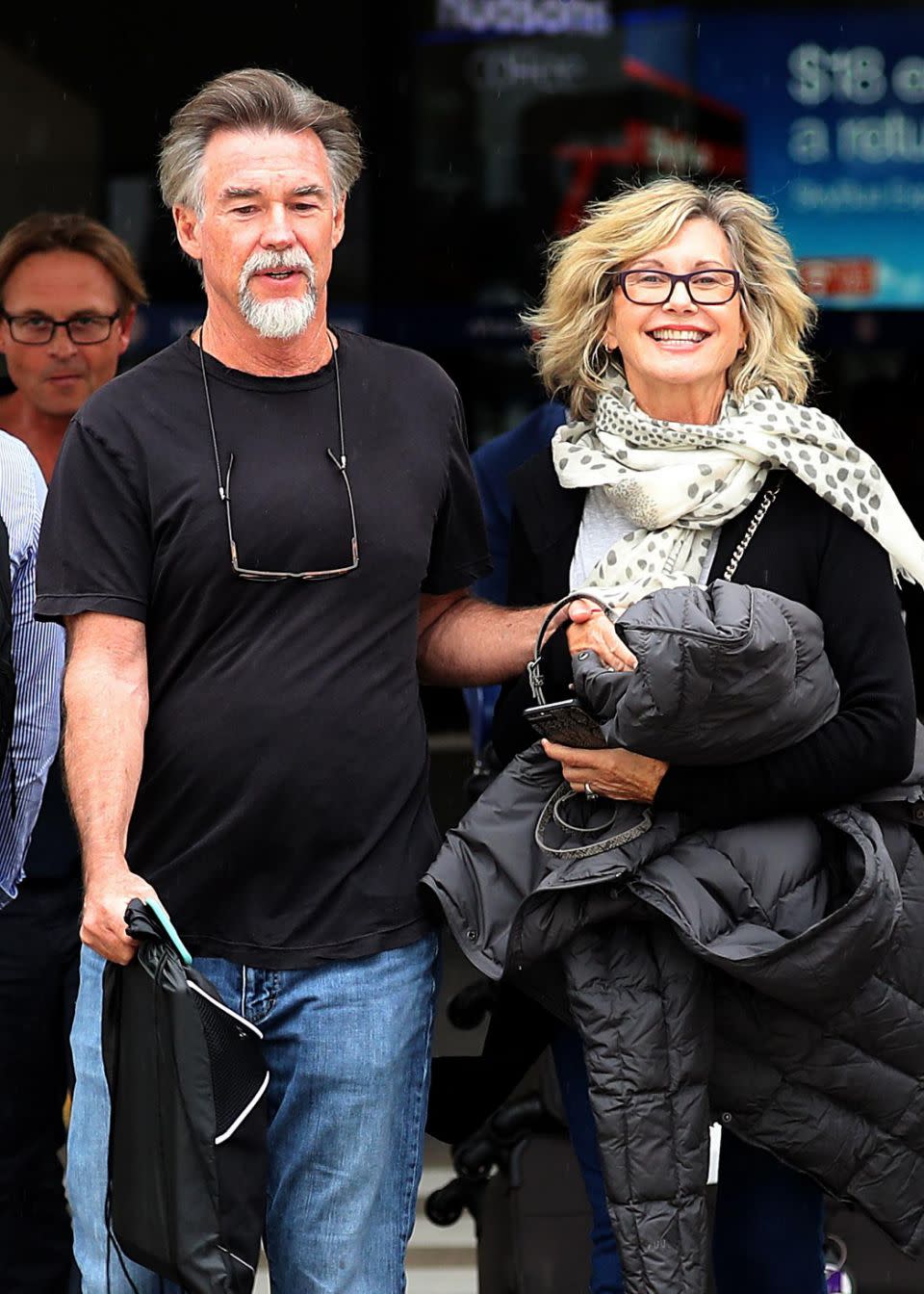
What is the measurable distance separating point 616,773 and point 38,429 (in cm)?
155

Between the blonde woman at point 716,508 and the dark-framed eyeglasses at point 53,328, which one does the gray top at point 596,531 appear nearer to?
the blonde woman at point 716,508

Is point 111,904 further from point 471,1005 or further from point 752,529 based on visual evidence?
point 471,1005

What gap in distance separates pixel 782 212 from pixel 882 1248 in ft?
15.5

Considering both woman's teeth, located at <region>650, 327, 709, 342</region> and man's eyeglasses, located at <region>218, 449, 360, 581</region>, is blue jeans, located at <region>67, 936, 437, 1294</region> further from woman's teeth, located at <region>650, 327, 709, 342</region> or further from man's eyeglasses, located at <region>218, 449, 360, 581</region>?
woman's teeth, located at <region>650, 327, 709, 342</region>

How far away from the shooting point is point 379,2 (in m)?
7.47

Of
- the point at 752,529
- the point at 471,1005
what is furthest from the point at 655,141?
the point at 752,529

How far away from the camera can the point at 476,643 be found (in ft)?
9.79

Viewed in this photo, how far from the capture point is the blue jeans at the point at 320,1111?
106 inches

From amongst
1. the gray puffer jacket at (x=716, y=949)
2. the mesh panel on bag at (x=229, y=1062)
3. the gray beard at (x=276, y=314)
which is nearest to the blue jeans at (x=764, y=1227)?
the gray puffer jacket at (x=716, y=949)

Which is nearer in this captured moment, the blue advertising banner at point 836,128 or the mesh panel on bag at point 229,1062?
the mesh panel on bag at point 229,1062

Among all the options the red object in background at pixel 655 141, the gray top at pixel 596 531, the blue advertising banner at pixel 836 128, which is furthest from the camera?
the red object in background at pixel 655 141

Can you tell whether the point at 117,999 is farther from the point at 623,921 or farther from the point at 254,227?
the point at 254,227

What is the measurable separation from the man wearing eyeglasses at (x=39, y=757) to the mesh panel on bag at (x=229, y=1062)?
2.51 ft

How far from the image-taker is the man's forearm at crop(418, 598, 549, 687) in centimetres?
295
